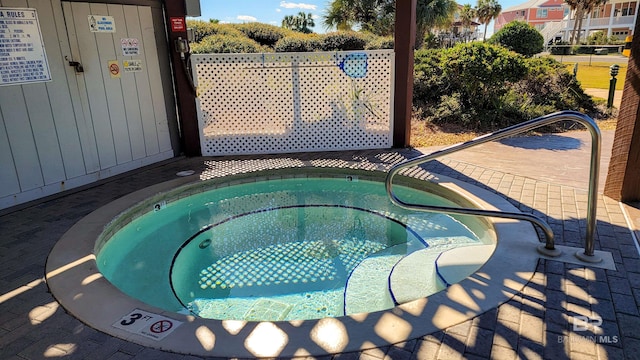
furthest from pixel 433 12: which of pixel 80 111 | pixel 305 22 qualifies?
pixel 305 22

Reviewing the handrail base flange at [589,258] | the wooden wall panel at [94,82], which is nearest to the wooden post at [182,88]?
the wooden wall panel at [94,82]

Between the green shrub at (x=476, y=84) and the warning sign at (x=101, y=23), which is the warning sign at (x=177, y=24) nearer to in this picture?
the warning sign at (x=101, y=23)

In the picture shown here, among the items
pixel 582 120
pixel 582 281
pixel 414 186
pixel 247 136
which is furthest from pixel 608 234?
pixel 247 136

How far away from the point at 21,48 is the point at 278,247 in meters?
3.38

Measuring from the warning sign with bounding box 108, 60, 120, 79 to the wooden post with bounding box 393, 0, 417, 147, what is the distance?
12.6 feet

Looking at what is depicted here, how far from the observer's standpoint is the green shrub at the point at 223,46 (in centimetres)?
1453

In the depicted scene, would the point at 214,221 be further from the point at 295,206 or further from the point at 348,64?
the point at 348,64

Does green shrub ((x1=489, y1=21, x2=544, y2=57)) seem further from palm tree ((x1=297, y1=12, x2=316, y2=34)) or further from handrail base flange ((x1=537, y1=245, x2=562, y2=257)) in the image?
palm tree ((x1=297, y1=12, x2=316, y2=34))

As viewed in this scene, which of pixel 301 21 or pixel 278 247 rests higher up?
pixel 301 21

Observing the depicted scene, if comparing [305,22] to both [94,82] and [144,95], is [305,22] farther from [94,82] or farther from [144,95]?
[94,82]

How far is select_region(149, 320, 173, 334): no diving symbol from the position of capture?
223cm

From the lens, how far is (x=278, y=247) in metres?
4.12

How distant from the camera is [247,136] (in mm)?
6297

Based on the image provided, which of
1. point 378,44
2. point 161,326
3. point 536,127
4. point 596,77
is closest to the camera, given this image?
point 161,326
